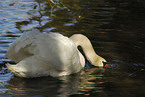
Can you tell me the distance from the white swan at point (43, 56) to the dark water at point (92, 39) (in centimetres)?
21

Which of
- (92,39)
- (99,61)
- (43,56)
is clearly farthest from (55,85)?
(92,39)

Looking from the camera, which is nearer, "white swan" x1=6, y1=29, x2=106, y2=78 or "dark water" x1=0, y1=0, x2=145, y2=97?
"dark water" x1=0, y1=0, x2=145, y2=97

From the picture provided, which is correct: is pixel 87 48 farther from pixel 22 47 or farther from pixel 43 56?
pixel 22 47

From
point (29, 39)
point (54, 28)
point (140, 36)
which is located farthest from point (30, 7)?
point (29, 39)

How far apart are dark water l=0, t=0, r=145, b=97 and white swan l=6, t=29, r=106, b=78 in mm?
214

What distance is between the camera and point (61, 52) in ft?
18.0

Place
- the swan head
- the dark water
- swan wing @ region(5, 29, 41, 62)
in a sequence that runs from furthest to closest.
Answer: the swan head → swan wing @ region(5, 29, 41, 62) → the dark water

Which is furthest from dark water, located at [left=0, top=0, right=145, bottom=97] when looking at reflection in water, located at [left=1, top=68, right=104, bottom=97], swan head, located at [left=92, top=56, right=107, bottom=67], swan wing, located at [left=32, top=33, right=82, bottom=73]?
swan wing, located at [left=32, top=33, right=82, bottom=73]

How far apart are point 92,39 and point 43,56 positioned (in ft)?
10.5

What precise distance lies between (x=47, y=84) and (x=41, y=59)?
467 mm

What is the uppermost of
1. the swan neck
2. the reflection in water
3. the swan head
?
the swan neck

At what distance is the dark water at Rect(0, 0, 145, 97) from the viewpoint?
17.2ft

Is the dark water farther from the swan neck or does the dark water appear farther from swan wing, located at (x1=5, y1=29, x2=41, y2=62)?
swan wing, located at (x1=5, y1=29, x2=41, y2=62)

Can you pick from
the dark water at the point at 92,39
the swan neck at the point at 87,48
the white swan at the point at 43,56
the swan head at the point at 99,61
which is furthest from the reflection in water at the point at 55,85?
the swan neck at the point at 87,48
